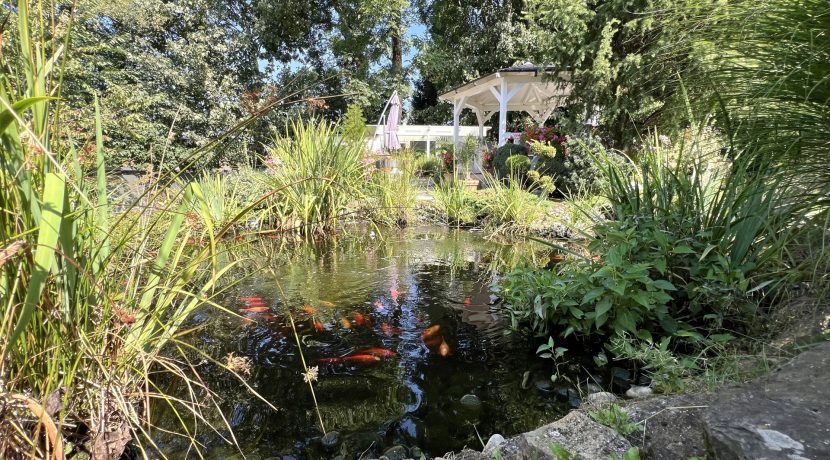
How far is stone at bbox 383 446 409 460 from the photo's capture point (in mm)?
1581

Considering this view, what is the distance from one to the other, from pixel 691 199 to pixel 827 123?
0.87m

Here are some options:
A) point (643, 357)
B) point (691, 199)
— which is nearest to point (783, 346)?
point (643, 357)

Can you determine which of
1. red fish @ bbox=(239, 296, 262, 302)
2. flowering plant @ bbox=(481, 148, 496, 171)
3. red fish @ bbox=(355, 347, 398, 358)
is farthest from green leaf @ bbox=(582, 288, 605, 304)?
flowering plant @ bbox=(481, 148, 496, 171)

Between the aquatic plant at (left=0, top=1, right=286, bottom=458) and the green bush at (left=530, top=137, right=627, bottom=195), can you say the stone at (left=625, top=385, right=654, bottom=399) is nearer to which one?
the aquatic plant at (left=0, top=1, right=286, bottom=458)

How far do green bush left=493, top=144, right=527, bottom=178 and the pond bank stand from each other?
8.58 meters

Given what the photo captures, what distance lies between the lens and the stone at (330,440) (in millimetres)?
1652

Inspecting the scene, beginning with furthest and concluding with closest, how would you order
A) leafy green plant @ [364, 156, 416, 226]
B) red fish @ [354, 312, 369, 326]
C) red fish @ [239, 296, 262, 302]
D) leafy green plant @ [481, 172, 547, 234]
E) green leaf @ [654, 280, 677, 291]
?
leafy green plant @ [364, 156, 416, 226]
leafy green plant @ [481, 172, 547, 234]
red fish @ [239, 296, 262, 302]
red fish @ [354, 312, 369, 326]
green leaf @ [654, 280, 677, 291]

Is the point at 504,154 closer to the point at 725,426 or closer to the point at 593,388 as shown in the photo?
the point at 593,388

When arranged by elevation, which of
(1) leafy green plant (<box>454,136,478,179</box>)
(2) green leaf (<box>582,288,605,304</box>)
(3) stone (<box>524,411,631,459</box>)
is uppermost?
(1) leafy green plant (<box>454,136,478,179</box>)

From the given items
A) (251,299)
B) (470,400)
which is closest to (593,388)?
(470,400)

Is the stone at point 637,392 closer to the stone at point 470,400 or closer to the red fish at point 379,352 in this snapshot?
the stone at point 470,400

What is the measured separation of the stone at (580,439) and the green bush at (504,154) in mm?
8627

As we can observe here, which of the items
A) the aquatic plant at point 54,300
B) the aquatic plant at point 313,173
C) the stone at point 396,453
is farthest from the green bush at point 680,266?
the aquatic plant at point 313,173

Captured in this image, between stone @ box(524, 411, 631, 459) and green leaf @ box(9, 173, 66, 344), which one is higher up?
green leaf @ box(9, 173, 66, 344)
